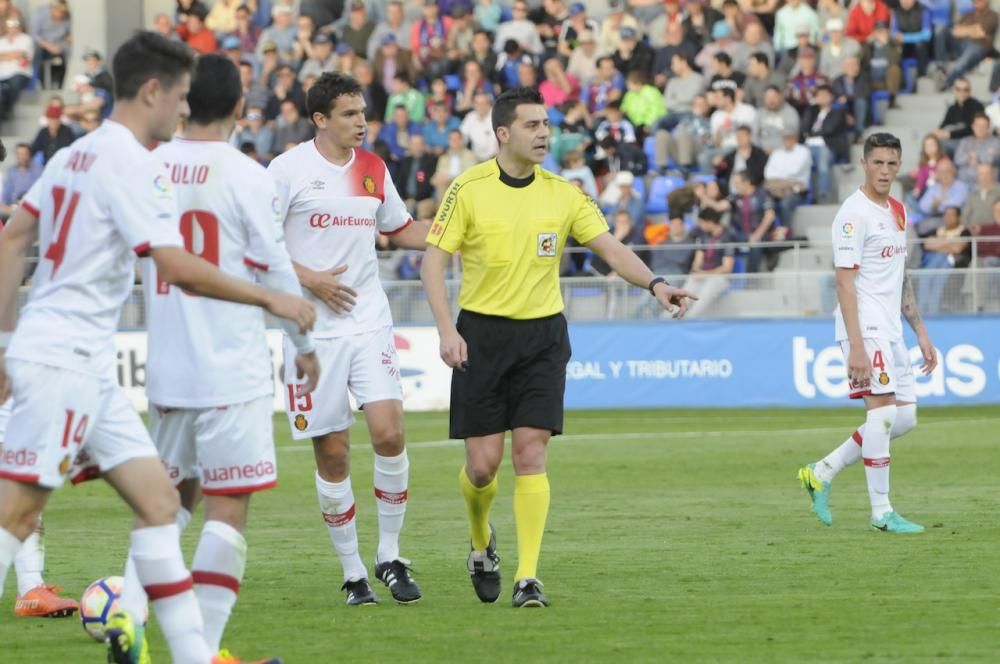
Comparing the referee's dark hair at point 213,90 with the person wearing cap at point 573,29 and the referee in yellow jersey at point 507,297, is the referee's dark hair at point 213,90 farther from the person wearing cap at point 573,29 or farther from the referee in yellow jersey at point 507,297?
the person wearing cap at point 573,29

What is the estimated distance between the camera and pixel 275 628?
823 centimetres

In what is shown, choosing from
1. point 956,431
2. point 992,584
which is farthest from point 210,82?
point 956,431

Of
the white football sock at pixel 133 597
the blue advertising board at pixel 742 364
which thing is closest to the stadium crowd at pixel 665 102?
the blue advertising board at pixel 742 364

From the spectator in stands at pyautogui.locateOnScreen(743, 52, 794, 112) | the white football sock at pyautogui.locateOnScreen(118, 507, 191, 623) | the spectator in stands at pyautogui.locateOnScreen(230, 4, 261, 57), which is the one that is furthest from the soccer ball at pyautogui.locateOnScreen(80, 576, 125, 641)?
the spectator in stands at pyautogui.locateOnScreen(230, 4, 261, 57)

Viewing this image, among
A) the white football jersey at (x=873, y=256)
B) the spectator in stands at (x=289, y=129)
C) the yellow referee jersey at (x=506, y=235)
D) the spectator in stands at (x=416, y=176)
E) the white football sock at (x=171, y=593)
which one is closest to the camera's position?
the white football sock at (x=171, y=593)

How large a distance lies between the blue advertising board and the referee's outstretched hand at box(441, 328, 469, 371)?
14575 millimetres

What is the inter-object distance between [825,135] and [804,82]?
90 cm

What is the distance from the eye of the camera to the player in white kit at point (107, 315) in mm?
6164

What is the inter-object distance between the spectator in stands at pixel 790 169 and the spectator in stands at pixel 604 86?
9.81 feet

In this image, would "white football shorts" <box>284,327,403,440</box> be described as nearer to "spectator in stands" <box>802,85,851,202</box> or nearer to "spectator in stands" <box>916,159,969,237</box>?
"spectator in stands" <box>916,159,969,237</box>

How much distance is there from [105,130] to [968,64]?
2296 centimetres

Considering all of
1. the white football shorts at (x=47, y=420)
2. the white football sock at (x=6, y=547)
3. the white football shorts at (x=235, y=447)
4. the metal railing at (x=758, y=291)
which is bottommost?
the metal railing at (x=758, y=291)

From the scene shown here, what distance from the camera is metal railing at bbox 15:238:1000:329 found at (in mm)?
22281

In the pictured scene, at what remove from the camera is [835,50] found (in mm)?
27391
